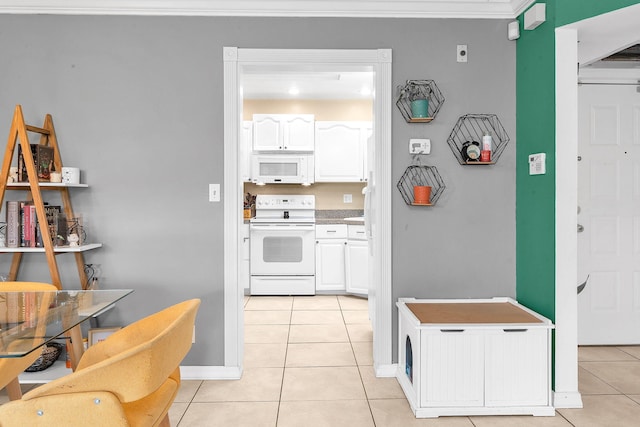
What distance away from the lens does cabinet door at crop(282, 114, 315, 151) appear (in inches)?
199

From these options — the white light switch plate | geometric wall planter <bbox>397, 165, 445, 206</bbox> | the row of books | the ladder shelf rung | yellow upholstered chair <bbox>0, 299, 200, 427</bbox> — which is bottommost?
yellow upholstered chair <bbox>0, 299, 200, 427</bbox>

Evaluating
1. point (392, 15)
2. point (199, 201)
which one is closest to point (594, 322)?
point (392, 15)

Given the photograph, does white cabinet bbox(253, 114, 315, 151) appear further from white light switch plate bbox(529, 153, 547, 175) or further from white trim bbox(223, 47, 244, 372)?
white light switch plate bbox(529, 153, 547, 175)

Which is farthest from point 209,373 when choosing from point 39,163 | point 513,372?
point 513,372

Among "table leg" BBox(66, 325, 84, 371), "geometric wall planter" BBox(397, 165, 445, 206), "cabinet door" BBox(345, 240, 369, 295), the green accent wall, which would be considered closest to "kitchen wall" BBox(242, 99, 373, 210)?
"cabinet door" BBox(345, 240, 369, 295)

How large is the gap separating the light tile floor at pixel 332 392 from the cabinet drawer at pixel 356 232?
1427 mm

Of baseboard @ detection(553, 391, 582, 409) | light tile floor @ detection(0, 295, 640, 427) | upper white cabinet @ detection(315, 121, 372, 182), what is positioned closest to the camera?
light tile floor @ detection(0, 295, 640, 427)

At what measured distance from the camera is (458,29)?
2.64 meters

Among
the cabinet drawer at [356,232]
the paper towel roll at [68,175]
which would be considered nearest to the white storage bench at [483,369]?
the paper towel roll at [68,175]

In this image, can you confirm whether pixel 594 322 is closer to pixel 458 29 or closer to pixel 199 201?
pixel 458 29

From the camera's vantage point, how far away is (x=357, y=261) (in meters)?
4.73

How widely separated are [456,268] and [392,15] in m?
1.65

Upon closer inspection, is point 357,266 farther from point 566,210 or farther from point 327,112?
point 566,210

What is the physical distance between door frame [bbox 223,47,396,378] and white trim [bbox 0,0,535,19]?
0.77 ft
